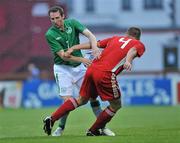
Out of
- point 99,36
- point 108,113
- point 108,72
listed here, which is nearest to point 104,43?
point 108,72

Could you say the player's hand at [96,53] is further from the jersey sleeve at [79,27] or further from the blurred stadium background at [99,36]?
the blurred stadium background at [99,36]

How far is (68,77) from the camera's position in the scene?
15.1 m

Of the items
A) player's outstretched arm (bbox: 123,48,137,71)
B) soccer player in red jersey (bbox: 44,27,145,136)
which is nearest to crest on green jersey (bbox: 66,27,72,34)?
soccer player in red jersey (bbox: 44,27,145,136)

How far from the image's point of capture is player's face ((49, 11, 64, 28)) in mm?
14461

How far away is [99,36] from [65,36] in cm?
3443

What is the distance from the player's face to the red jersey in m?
1.05

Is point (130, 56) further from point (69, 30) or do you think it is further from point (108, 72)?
point (69, 30)

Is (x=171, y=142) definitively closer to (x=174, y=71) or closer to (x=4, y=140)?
(x=4, y=140)

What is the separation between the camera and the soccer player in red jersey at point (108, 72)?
45.4 feet

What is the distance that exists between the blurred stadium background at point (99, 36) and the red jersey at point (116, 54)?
49.6 feet

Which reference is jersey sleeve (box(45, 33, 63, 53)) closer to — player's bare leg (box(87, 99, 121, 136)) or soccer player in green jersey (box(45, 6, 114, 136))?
soccer player in green jersey (box(45, 6, 114, 136))

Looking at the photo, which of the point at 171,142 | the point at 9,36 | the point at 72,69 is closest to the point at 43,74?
the point at 9,36

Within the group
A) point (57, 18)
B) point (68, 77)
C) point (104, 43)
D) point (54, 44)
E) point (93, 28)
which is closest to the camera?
point (104, 43)

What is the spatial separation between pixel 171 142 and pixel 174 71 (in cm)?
2496
